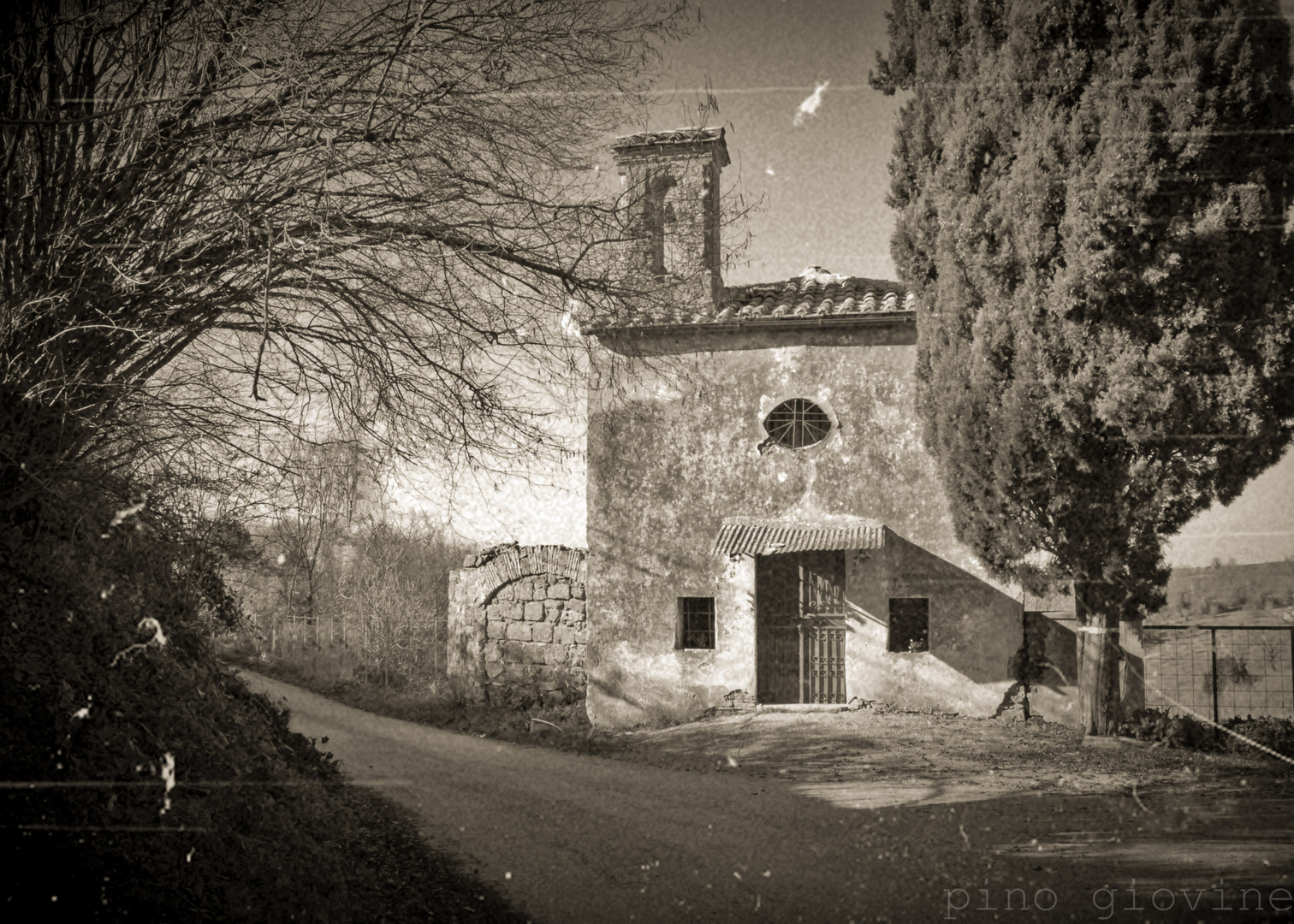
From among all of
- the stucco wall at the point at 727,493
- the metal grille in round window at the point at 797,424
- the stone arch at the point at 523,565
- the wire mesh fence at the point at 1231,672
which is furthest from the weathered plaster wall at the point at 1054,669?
the stone arch at the point at 523,565

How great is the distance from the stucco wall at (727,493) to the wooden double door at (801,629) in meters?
0.25

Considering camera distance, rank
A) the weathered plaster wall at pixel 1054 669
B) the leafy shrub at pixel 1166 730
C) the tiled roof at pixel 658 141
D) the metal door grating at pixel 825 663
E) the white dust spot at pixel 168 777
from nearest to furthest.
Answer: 1. the white dust spot at pixel 168 777
2. the tiled roof at pixel 658 141
3. the leafy shrub at pixel 1166 730
4. the weathered plaster wall at pixel 1054 669
5. the metal door grating at pixel 825 663

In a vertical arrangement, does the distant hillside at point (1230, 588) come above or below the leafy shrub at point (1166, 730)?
above

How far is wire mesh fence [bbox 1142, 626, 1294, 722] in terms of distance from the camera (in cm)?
1038

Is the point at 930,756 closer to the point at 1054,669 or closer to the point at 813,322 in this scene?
the point at 1054,669

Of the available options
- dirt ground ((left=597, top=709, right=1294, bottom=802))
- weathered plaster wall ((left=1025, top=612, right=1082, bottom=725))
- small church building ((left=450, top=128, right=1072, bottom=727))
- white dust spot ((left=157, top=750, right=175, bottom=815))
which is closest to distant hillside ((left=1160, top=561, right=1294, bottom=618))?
weathered plaster wall ((left=1025, top=612, right=1082, bottom=725))

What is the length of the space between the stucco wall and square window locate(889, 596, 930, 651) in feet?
A: 0.93

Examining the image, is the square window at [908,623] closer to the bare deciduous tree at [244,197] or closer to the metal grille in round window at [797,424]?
the metal grille in round window at [797,424]

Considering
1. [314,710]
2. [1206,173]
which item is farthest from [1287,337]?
[314,710]

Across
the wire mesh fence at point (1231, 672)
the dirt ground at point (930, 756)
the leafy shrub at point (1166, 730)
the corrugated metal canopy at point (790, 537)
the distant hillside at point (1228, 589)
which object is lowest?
the dirt ground at point (930, 756)

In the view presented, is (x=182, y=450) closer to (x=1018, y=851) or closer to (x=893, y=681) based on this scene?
(x=1018, y=851)

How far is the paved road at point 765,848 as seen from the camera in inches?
210

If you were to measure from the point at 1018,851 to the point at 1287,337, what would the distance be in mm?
6184

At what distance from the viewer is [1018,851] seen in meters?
6.36
